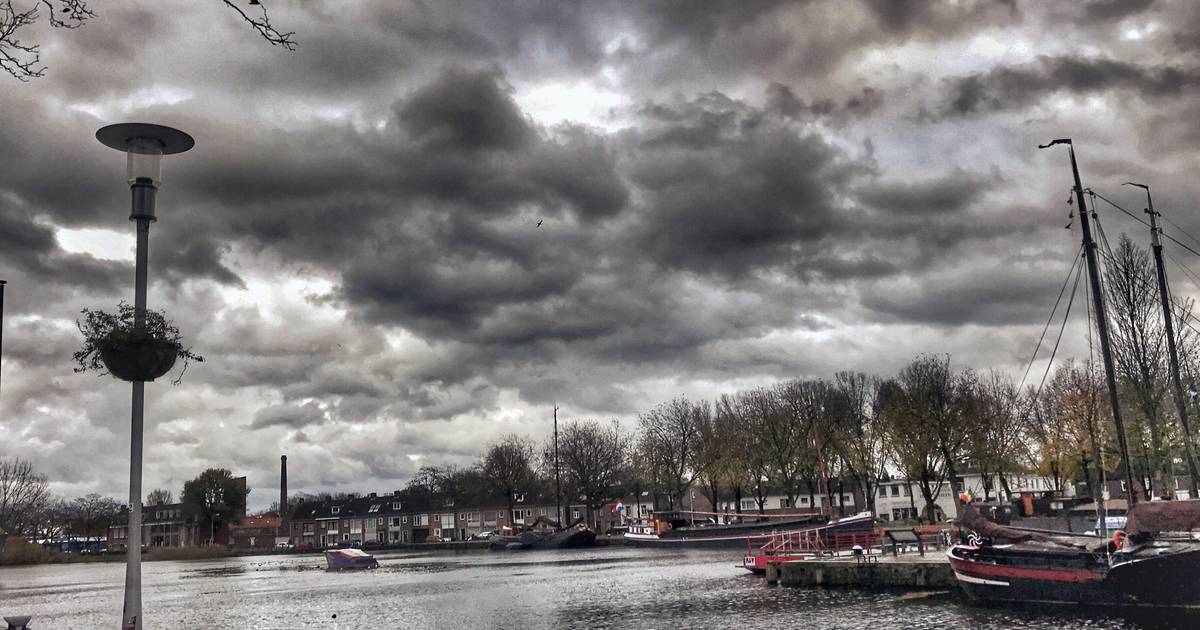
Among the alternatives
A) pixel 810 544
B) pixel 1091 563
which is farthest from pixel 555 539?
pixel 1091 563

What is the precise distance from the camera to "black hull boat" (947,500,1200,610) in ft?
102

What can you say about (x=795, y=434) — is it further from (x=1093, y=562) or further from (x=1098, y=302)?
(x=1093, y=562)

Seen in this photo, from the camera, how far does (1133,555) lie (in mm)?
31781

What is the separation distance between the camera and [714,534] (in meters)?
96.1

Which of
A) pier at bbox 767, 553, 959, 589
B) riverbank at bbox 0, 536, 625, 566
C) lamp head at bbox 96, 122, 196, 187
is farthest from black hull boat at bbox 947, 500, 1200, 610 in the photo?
riverbank at bbox 0, 536, 625, 566

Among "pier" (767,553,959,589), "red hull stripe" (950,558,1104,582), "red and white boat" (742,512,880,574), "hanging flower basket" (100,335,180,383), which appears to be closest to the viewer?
"hanging flower basket" (100,335,180,383)

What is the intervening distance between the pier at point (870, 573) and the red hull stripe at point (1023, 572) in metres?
3.08

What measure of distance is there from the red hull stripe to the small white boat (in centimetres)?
7067

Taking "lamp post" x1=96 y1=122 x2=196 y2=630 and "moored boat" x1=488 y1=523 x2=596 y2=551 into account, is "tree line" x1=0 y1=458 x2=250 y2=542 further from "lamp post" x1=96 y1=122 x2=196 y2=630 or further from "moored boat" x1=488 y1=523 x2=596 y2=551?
"lamp post" x1=96 y1=122 x2=196 y2=630

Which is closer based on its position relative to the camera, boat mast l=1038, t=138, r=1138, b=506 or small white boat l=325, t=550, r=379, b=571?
boat mast l=1038, t=138, r=1138, b=506

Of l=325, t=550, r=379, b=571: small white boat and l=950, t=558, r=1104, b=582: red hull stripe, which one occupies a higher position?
A: l=950, t=558, r=1104, b=582: red hull stripe

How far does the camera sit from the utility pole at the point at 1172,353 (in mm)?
44481

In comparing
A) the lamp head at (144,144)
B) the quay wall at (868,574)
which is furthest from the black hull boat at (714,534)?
the lamp head at (144,144)

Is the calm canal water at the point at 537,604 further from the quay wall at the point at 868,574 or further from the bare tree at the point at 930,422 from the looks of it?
the bare tree at the point at 930,422
